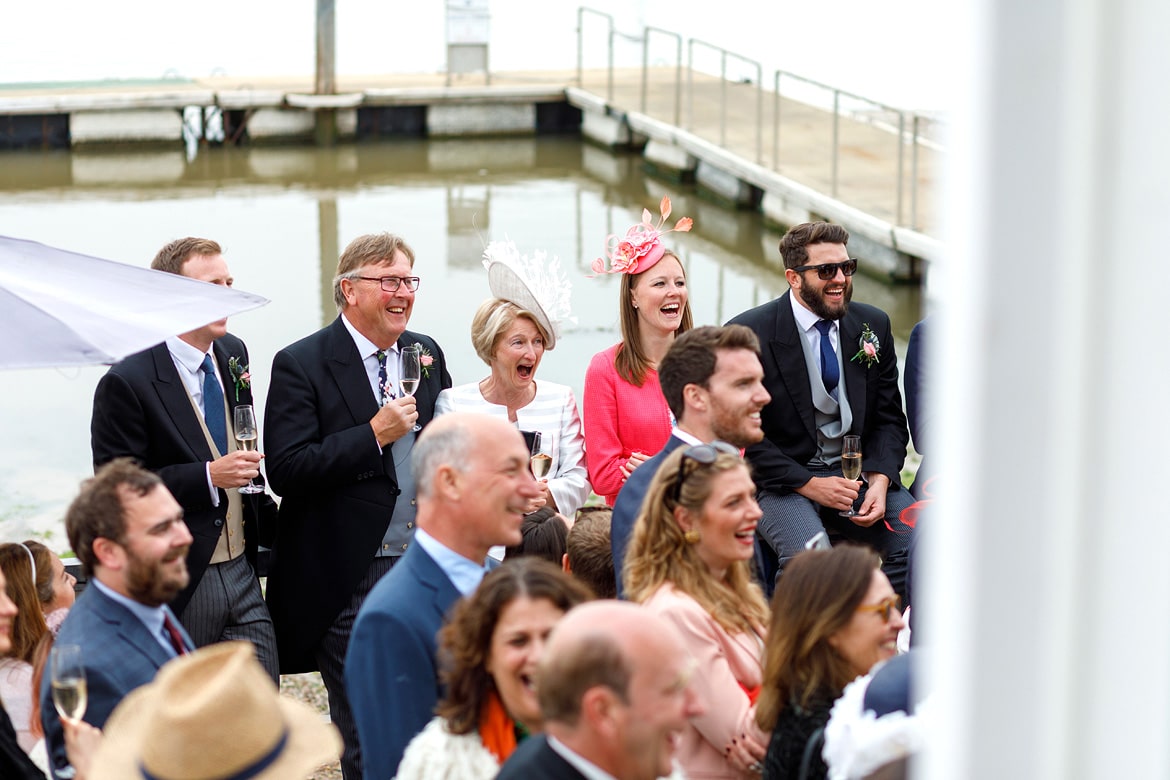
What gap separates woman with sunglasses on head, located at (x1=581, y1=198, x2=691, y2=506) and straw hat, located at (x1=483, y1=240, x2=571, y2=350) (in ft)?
0.71

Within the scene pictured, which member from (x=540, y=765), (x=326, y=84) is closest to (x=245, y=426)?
(x=540, y=765)

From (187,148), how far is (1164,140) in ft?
68.9

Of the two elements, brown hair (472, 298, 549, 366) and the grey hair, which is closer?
the grey hair

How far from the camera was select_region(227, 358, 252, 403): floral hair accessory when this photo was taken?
472 cm

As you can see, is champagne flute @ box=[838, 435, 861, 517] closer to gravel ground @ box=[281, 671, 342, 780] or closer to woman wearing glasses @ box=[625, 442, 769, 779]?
woman wearing glasses @ box=[625, 442, 769, 779]

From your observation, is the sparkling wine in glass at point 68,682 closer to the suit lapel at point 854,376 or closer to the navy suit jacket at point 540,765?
the navy suit jacket at point 540,765

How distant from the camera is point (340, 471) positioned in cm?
460

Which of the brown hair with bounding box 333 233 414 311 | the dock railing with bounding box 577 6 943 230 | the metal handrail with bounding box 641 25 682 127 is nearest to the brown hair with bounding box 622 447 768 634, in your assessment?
the brown hair with bounding box 333 233 414 311

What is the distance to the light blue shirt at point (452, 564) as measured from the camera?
315cm

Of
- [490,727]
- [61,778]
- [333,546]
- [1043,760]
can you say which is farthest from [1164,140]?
[333,546]

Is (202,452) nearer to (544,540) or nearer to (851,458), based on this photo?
(544,540)

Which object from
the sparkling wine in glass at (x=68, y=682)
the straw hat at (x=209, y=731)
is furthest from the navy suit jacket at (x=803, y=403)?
the sparkling wine in glass at (x=68, y=682)

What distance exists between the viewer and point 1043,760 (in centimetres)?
108

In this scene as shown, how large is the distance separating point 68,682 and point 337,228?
1406cm
